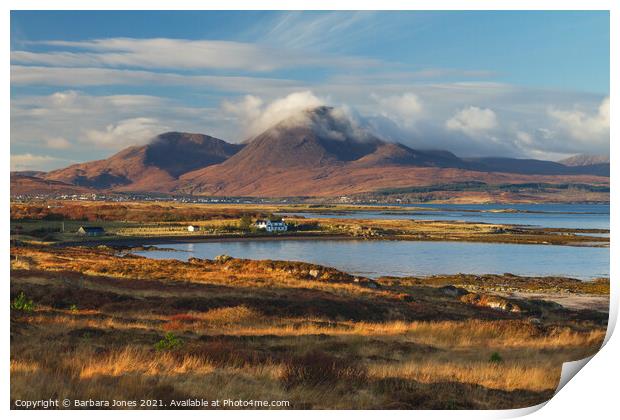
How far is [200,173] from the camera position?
17700cm

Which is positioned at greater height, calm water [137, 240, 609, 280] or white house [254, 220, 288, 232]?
white house [254, 220, 288, 232]

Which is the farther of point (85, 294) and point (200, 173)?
point (200, 173)

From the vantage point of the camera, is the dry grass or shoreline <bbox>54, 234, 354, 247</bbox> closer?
the dry grass

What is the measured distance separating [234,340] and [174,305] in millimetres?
8418

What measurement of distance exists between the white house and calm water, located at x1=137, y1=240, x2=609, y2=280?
1444cm

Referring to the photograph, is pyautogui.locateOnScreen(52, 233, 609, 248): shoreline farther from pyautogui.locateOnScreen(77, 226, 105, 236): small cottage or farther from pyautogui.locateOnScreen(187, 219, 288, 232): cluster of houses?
pyautogui.locateOnScreen(187, 219, 288, 232): cluster of houses

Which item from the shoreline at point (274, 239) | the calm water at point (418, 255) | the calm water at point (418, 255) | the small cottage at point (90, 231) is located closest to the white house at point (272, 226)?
the shoreline at point (274, 239)

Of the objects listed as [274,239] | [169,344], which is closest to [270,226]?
[274,239]

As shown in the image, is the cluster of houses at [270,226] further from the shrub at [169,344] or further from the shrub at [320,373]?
the shrub at [320,373]

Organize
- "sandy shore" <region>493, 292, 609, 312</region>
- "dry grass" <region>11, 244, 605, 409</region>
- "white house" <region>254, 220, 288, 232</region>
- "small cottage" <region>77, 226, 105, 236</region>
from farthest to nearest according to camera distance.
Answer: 1. "white house" <region>254, 220, 288, 232</region>
2. "small cottage" <region>77, 226, 105, 236</region>
3. "sandy shore" <region>493, 292, 609, 312</region>
4. "dry grass" <region>11, 244, 605, 409</region>

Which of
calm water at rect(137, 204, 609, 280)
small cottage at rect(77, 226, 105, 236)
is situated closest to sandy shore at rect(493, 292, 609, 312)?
calm water at rect(137, 204, 609, 280)

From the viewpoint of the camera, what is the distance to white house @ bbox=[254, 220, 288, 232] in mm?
112969

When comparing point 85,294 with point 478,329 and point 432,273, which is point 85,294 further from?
point 432,273
